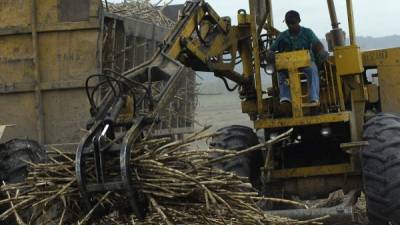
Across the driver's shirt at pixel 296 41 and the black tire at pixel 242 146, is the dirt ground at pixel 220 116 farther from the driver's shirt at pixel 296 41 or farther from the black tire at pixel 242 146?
the driver's shirt at pixel 296 41

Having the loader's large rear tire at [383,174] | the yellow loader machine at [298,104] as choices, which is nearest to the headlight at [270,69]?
the yellow loader machine at [298,104]

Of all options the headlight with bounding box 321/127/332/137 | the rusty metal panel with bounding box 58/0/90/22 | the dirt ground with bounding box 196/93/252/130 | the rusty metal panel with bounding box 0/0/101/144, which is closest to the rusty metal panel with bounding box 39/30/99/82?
the rusty metal panel with bounding box 0/0/101/144

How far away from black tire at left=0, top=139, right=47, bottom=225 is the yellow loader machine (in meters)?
→ 0.78

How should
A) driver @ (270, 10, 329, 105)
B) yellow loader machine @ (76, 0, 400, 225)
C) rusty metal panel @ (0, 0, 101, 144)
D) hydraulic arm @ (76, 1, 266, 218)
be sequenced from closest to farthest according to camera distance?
hydraulic arm @ (76, 1, 266, 218)
yellow loader machine @ (76, 0, 400, 225)
driver @ (270, 10, 329, 105)
rusty metal panel @ (0, 0, 101, 144)

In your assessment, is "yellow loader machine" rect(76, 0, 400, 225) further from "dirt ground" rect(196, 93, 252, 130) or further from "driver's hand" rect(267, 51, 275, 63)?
"dirt ground" rect(196, 93, 252, 130)

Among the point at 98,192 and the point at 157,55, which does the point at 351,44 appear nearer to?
the point at 157,55

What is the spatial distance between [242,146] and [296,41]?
1203 mm

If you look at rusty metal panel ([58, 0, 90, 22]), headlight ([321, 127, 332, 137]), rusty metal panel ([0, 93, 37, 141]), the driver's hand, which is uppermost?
rusty metal panel ([58, 0, 90, 22])

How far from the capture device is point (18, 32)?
25.2ft

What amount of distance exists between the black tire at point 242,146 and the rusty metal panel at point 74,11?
1844 millimetres

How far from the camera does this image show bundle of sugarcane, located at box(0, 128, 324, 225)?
4.62 metres

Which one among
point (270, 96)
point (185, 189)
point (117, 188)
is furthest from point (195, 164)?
point (270, 96)

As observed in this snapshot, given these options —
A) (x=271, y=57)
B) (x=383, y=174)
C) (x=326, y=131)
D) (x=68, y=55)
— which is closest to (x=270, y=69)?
(x=271, y=57)

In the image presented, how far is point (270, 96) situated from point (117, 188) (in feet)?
12.0
